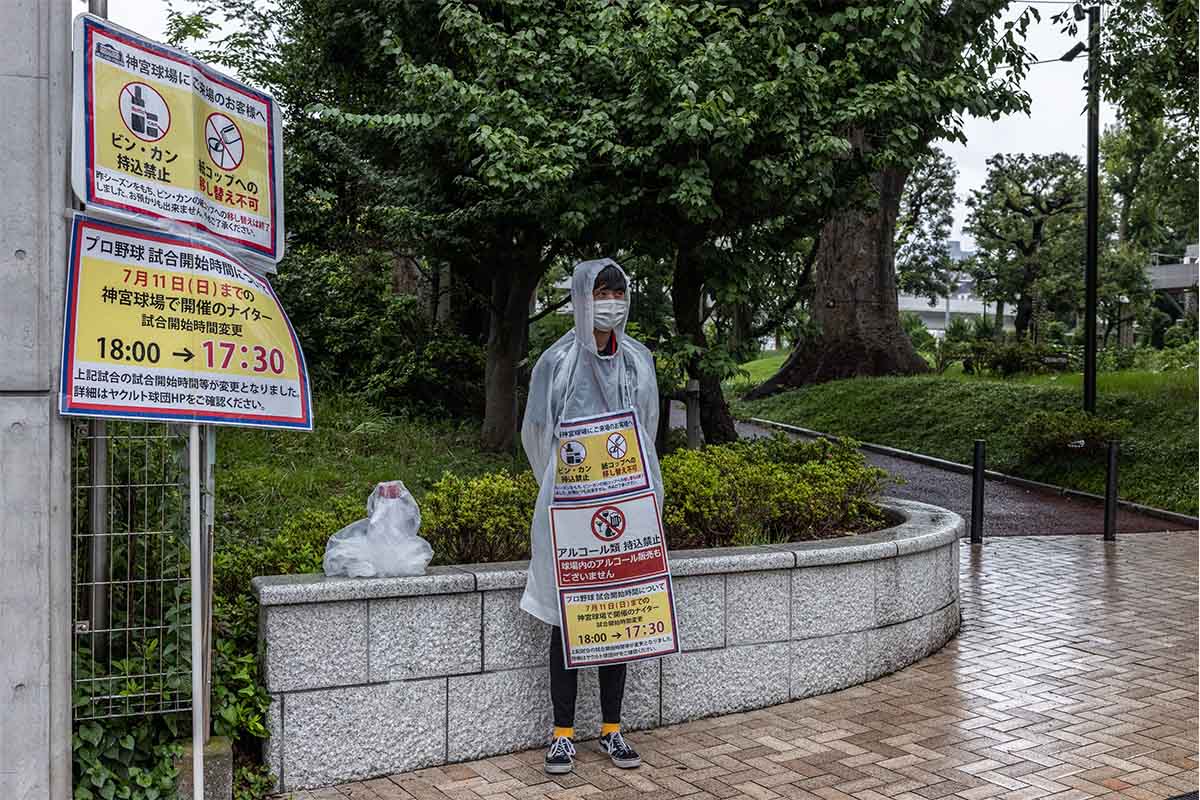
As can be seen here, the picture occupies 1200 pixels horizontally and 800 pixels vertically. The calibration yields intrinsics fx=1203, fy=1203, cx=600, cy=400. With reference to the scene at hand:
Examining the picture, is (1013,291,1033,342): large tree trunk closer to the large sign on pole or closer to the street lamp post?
the street lamp post

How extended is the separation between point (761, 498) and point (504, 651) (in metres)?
1.90


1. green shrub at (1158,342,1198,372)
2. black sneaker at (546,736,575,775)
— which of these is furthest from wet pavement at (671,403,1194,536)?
green shrub at (1158,342,1198,372)

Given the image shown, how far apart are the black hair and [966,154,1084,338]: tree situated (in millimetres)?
27992

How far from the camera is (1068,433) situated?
52.6 ft

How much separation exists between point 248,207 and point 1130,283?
33808 millimetres

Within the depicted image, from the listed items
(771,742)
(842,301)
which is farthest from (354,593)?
(842,301)

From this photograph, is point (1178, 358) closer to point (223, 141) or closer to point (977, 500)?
point (977, 500)

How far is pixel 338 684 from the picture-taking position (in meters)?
4.82

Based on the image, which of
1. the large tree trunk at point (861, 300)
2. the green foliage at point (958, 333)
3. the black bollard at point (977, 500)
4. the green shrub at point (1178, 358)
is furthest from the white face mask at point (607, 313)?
the green foliage at point (958, 333)

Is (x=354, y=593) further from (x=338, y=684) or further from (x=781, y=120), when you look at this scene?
(x=781, y=120)

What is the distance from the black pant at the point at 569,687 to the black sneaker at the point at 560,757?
0.23 ft

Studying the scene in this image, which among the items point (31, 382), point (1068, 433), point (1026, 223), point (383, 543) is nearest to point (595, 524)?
point (383, 543)

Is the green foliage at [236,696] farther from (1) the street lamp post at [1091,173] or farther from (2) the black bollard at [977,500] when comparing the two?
(1) the street lamp post at [1091,173]

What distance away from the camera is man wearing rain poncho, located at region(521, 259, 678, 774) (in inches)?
199
